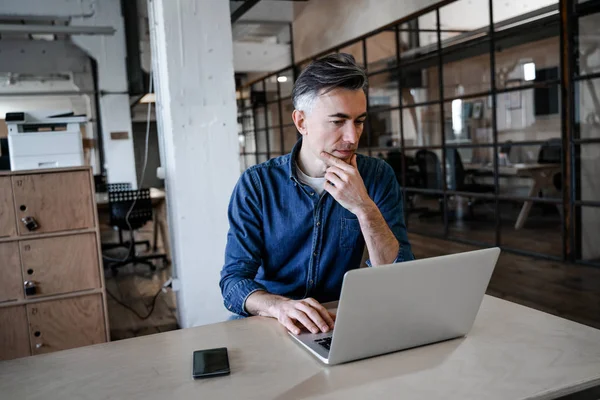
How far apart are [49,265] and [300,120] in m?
2.22

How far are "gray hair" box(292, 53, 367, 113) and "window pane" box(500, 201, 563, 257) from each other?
13.5 ft

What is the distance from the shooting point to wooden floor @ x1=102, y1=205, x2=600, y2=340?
377 centimetres

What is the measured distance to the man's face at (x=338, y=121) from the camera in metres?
1.60

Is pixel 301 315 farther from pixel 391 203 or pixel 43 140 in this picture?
pixel 43 140

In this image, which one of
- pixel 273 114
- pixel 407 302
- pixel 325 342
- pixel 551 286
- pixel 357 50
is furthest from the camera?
pixel 273 114

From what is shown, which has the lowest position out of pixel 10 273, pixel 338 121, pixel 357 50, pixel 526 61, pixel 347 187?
pixel 10 273

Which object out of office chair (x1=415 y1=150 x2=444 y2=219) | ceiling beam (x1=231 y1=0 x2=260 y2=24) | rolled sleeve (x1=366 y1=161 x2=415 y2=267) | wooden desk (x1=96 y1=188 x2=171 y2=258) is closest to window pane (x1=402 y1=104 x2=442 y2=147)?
office chair (x1=415 y1=150 x2=444 y2=219)

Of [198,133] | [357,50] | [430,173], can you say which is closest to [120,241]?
[198,133]

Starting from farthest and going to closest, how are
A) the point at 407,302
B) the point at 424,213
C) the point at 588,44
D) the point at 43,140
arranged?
1. the point at 424,213
2. the point at 588,44
3. the point at 43,140
4. the point at 407,302

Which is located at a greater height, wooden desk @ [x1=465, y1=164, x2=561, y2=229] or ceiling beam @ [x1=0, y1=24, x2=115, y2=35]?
ceiling beam @ [x1=0, y1=24, x2=115, y2=35]

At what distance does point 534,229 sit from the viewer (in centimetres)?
534

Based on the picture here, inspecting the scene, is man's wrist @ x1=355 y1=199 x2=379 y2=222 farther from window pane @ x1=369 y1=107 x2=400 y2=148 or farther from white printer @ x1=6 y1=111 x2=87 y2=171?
window pane @ x1=369 y1=107 x2=400 y2=148

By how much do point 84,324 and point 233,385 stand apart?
103 inches

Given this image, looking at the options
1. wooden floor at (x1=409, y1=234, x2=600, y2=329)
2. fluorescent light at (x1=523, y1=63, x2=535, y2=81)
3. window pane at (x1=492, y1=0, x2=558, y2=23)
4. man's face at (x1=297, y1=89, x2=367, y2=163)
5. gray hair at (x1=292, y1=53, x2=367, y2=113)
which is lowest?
wooden floor at (x1=409, y1=234, x2=600, y2=329)
